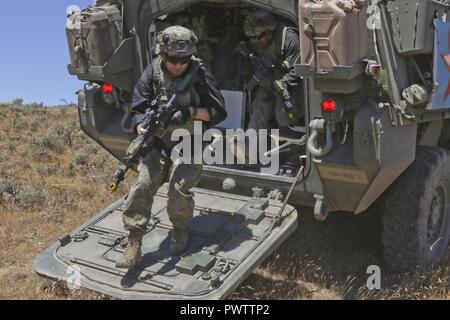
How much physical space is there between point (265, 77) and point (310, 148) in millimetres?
1383

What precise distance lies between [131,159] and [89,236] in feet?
3.37

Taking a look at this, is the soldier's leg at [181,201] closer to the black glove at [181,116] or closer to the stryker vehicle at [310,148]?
the stryker vehicle at [310,148]

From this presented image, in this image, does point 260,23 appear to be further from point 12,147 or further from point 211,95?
point 12,147

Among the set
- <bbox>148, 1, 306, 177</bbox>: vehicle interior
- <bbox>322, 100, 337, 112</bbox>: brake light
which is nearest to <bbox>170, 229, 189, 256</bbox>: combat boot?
<bbox>148, 1, 306, 177</bbox>: vehicle interior

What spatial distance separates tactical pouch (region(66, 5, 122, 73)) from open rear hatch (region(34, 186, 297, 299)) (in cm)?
139

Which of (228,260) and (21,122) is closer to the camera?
(228,260)

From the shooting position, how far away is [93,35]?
221 inches

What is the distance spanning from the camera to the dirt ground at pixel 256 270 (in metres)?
5.19

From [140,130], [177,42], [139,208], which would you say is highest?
[177,42]

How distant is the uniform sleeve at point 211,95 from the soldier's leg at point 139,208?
596 millimetres

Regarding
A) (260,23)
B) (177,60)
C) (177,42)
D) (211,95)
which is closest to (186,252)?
(211,95)

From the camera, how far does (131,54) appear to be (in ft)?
19.4
